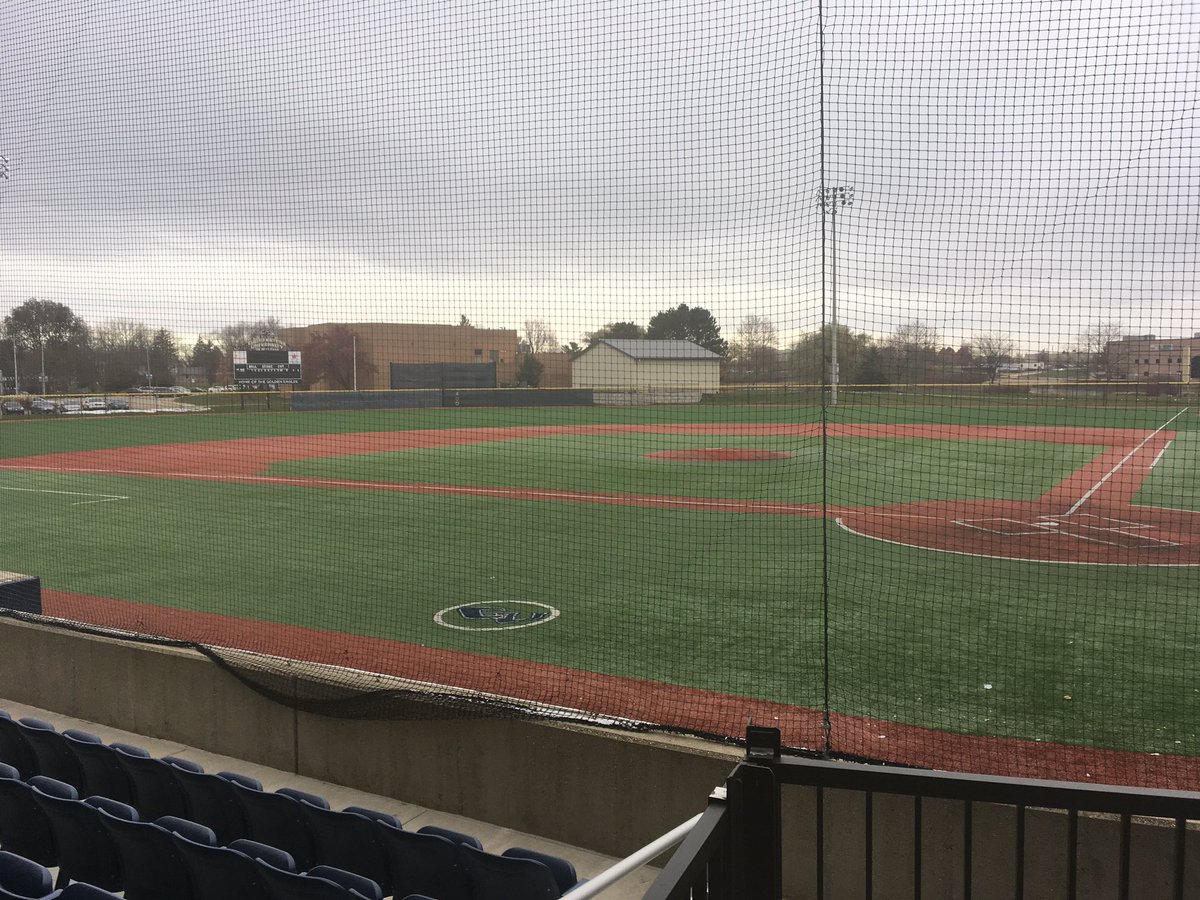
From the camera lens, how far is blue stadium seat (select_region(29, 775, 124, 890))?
3740 millimetres

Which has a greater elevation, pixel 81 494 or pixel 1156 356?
pixel 1156 356

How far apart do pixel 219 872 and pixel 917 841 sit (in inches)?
102

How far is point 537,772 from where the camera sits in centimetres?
498

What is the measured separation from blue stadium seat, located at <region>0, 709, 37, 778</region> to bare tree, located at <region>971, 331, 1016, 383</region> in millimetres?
6888

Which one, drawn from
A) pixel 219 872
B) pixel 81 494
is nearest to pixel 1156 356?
pixel 219 872

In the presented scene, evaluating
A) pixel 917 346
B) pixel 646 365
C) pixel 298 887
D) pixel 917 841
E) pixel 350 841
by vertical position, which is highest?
pixel 646 365

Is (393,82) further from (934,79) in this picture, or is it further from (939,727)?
(939,727)

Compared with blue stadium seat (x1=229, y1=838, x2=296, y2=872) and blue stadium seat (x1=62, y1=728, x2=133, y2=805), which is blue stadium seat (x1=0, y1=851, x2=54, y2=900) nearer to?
blue stadium seat (x1=229, y1=838, x2=296, y2=872)

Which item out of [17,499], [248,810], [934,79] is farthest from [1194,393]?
[17,499]

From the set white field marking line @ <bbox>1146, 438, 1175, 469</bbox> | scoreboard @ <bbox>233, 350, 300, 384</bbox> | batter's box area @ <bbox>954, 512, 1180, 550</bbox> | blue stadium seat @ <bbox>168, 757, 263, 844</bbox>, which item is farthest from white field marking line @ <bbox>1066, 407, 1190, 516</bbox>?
scoreboard @ <bbox>233, 350, 300, 384</bbox>

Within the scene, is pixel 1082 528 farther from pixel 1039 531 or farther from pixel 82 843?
pixel 82 843

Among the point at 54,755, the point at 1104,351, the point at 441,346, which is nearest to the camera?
the point at 54,755

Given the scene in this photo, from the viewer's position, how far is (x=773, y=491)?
17156 millimetres

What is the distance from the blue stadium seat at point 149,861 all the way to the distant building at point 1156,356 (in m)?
7.04
